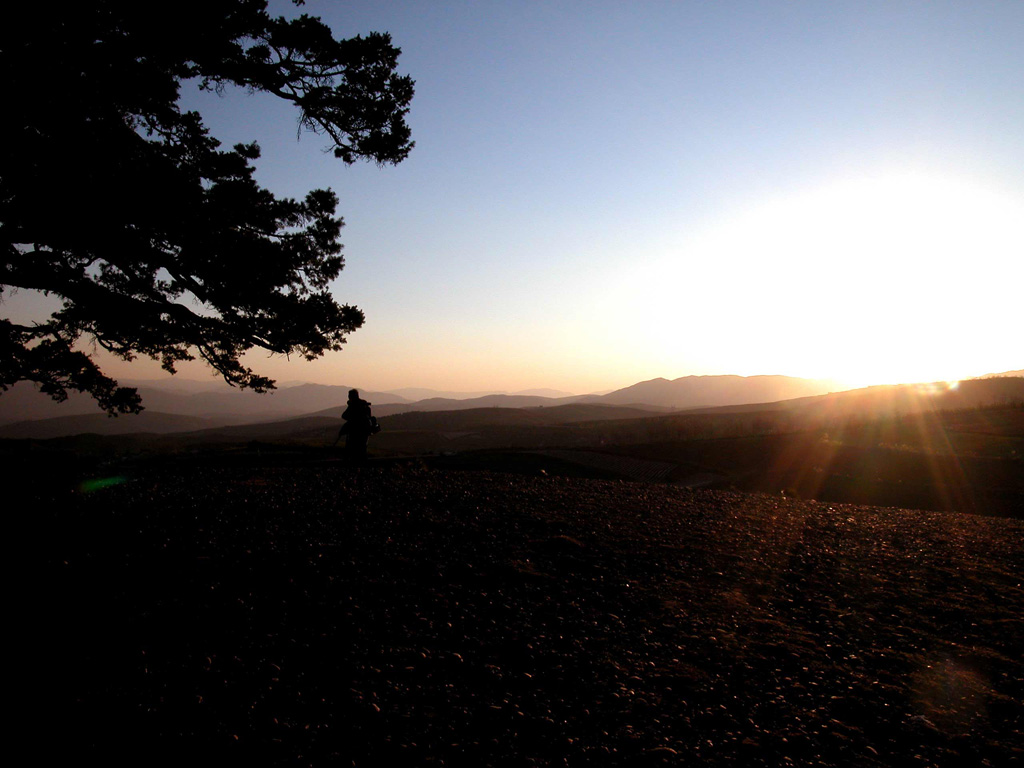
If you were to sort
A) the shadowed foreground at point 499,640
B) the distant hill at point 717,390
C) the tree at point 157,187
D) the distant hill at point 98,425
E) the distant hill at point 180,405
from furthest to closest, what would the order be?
the distant hill at point 717,390 → the distant hill at point 180,405 → the distant hill at point 98,425 → the tree at point 157,187 → the shadowed foreground at point 499,640

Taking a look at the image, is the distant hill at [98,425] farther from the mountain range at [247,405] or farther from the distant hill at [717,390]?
the distant hill at [717,390]

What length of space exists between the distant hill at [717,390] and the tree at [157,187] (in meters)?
113

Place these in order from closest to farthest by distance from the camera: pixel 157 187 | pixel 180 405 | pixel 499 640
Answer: pixel 499 640 → pixel 157 187 → pixel 180 405

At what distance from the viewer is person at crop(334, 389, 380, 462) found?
11974mm

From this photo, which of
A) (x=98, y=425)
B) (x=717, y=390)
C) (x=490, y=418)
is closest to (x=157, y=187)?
(x=490, y=418)

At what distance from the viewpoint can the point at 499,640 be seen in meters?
4.12

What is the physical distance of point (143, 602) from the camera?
4.21 meters

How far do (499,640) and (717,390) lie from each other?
456ft

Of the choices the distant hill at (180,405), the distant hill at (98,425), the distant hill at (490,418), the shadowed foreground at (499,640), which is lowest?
the shadowed foreground at (499,640)

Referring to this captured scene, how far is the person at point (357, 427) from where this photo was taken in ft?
39.3

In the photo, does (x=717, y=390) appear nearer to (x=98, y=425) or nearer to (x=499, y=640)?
(x=98, y=425)

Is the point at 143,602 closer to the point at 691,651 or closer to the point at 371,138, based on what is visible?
the point at 691,651

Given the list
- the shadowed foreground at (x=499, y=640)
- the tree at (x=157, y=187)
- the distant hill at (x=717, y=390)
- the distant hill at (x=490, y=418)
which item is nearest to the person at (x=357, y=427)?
the tree at (x=157, y=187)

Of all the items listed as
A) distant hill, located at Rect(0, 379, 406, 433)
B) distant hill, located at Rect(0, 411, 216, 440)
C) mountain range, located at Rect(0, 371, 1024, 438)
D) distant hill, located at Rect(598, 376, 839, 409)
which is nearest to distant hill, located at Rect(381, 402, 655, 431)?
mountain range, located at Rect(0, 371, 1024, 438)
